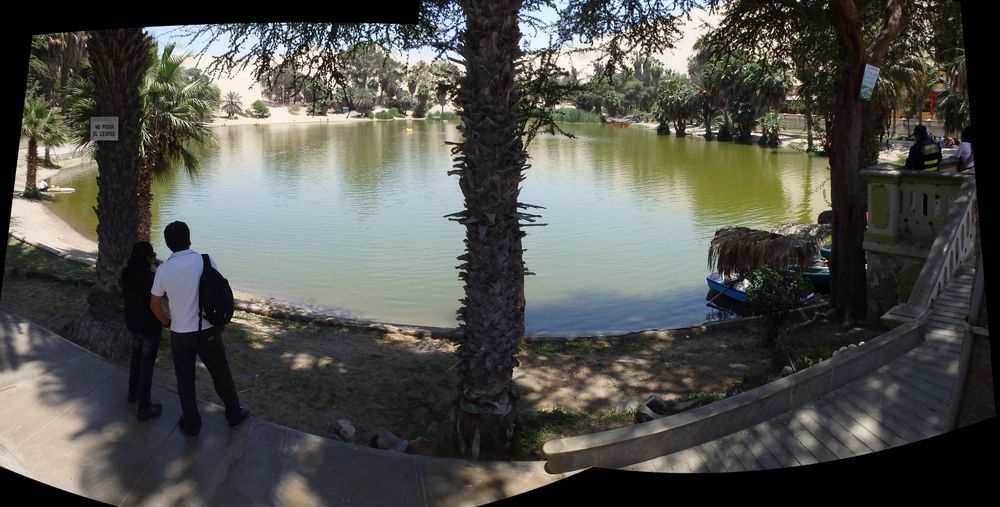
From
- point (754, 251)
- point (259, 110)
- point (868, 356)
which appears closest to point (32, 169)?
point (754, 251)

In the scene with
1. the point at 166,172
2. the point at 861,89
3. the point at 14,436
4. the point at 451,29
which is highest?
the point at 451,29

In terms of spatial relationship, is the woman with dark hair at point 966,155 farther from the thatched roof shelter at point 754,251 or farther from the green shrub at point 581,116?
the green shrub at point 581,116

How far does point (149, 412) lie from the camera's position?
644 centimetres

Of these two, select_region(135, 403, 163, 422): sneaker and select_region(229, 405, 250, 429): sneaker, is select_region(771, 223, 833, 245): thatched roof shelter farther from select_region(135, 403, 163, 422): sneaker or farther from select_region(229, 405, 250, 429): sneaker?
select_region(135, 403, 163, 422): sneaker

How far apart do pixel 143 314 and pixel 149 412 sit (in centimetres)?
79

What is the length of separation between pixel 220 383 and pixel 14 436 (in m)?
1.56

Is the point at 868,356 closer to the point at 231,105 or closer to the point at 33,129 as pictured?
the point at 33,129

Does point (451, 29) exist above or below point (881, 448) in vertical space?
above

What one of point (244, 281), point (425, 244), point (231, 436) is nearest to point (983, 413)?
point (231, 436)

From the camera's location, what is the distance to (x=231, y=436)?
6.24 metres

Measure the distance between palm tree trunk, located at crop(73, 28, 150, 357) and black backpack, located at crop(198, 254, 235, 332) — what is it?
3.54 m

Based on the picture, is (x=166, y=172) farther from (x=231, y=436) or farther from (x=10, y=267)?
(x=231, y=436)

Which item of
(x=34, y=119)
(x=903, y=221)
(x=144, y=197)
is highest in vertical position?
(x=34, y=119)

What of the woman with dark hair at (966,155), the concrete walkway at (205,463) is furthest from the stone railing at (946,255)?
the concrete walkway at (205,463)
